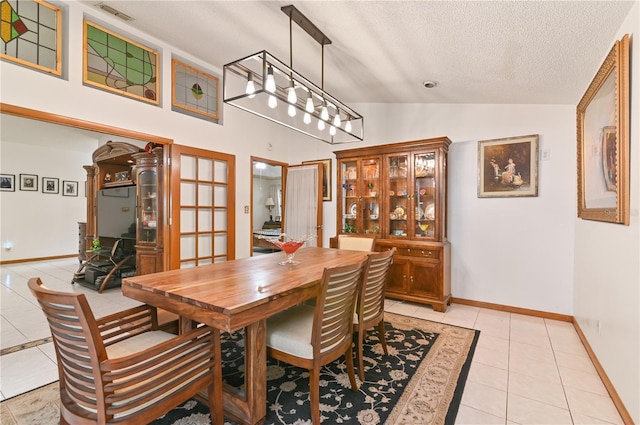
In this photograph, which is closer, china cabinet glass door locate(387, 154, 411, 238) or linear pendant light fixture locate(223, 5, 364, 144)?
linear pendant light fixture locate(223, 5, 364, 144)

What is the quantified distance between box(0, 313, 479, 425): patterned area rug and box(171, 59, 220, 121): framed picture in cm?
295

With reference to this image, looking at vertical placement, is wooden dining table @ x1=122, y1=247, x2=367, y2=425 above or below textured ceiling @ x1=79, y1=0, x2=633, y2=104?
below

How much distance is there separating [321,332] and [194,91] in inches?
142

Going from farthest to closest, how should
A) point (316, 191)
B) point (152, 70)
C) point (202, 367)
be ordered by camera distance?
point (316, 191) → point (152, 70) → point (202, 367)

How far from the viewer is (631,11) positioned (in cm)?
167

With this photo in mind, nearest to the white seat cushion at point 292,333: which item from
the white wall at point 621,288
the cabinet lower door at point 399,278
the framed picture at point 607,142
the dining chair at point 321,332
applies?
the dining chair at point 321,332

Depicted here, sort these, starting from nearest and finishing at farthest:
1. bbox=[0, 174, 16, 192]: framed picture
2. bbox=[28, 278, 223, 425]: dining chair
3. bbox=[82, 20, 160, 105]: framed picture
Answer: bbox=[28, 278, 223, 425]: dining chair, bbox=[82, 20, 160, 105]: framed picture, bbox=[0, 174, 16, 192]: framed picture

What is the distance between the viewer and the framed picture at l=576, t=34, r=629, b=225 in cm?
171

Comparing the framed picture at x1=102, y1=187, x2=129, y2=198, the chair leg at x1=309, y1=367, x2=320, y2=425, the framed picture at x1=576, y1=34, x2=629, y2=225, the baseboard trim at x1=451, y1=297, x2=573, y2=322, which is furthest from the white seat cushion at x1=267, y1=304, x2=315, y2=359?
the framed picture at x1=102, y1=187, x2=129, y2=198

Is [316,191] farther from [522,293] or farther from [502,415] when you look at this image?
[502,415]

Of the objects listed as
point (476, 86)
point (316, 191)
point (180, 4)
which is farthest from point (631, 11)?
point (316, 191)

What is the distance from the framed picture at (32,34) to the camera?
7.90ft

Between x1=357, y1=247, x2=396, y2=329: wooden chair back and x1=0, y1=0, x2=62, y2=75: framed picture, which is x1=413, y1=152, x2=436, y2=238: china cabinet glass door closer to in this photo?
x1=357, y1=247, x2=396, y2=329: wooden chair back

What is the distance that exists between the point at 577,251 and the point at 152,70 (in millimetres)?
5115
